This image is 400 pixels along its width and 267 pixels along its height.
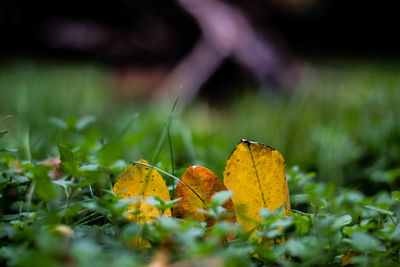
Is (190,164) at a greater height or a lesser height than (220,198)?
lesser

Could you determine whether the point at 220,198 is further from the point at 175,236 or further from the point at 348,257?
the point at 348,257

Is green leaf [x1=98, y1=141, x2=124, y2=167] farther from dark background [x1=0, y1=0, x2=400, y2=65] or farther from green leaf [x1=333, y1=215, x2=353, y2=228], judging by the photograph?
dark background [x1=0, y1=0, x2=400, y2=65]

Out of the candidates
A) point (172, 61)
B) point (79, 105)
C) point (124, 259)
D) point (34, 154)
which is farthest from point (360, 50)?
point (124, 259)

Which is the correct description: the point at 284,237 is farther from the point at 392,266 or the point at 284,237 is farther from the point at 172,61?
the point at 172,61

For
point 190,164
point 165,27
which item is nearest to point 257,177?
point 190,164

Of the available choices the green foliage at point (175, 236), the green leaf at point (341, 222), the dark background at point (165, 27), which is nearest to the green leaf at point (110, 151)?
the green foliage at point (175, 236)

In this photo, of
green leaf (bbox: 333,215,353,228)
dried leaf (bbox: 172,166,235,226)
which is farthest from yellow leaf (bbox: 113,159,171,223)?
green leaf (bbox: 333,215,353,228)

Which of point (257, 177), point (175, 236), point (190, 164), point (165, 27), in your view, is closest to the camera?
point (175, 236)
